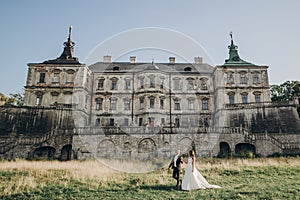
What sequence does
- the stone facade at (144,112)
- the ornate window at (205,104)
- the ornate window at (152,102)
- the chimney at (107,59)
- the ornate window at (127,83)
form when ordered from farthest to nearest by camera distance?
the chimney at (107,59) < the ornate window at (127,83) < the ornate window at (205,104) < the ornate window at (152,102) < the stone facade at (144,112)

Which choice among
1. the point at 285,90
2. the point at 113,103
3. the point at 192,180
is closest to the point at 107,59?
the point at 113,103

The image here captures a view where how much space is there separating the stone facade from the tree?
630 cm

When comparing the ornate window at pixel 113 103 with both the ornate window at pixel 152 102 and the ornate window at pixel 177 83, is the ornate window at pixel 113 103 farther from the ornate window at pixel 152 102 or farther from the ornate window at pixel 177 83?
the ornate window at pixel 177 83

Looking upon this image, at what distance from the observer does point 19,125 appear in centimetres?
2856

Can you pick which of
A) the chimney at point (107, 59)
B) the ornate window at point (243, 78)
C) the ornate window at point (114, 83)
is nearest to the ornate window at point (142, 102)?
the ornate window at point (114, 83)

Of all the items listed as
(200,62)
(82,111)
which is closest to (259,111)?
(200,62)

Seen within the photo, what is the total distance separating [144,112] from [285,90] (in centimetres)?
2230

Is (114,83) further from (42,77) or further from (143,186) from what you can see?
(143,186)

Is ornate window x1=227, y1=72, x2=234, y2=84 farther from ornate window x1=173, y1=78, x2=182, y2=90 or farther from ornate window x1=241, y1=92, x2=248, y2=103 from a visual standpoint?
ornate window x1=173, y1=78, x2=182, y2=90

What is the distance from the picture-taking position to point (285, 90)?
3928cm

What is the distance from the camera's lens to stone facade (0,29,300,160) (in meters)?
23.9

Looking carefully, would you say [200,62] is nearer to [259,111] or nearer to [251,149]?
[259,111]

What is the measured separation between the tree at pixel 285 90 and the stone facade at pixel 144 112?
20.7ft

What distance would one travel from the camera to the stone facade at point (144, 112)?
2389 cm
